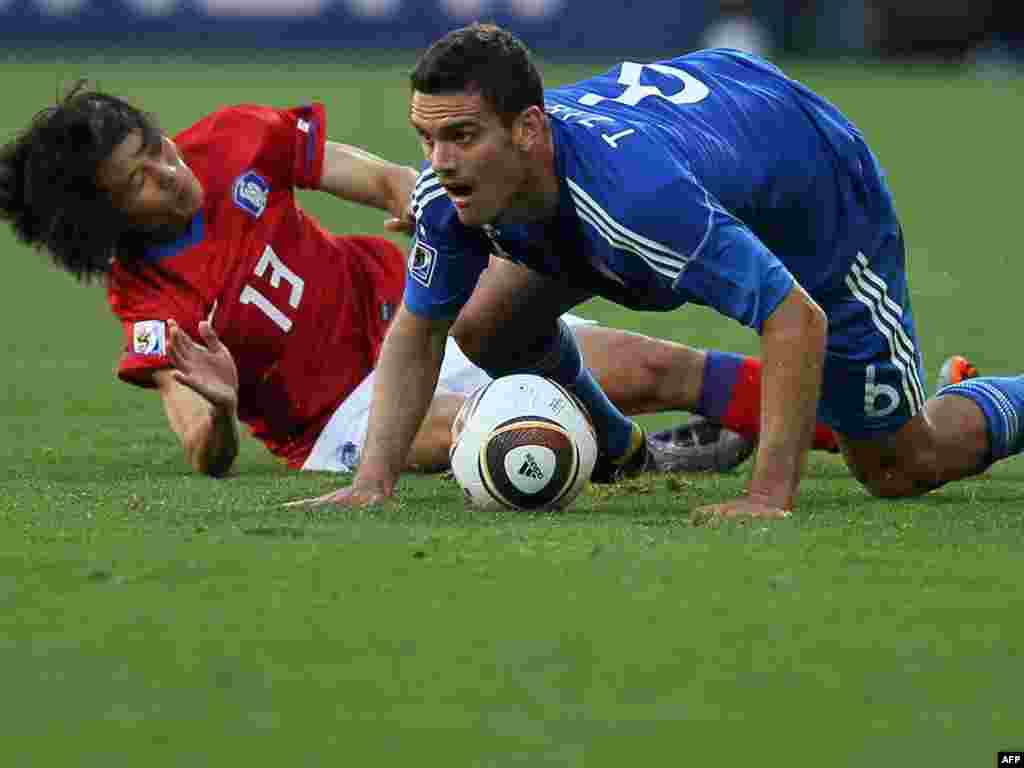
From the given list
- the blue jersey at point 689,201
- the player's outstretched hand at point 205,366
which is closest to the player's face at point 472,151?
→ the blue jersey at point 689,201

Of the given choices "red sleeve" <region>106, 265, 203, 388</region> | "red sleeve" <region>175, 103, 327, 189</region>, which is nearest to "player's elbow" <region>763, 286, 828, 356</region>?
"red sleeve" <region>106, 265, 203, 388</region>

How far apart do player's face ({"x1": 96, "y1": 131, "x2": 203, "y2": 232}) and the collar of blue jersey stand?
9 centimetres

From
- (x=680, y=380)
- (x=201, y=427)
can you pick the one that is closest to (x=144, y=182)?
(x=201, y=427)

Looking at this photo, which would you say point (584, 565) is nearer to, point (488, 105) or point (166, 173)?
point (488, 105)

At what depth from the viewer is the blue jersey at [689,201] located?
470 centimetres

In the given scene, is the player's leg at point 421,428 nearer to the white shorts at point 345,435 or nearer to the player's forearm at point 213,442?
the white shorts at point 345,435

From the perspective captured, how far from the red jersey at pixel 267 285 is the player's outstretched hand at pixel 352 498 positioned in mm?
1027

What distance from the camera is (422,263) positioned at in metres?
5.27

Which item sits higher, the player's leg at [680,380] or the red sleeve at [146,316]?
the red sleeve at [146,316]

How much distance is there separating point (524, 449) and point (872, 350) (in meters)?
1.05

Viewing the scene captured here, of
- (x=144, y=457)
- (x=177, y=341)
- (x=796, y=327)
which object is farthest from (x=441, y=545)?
(x=144, y=457)

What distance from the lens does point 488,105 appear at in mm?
4777

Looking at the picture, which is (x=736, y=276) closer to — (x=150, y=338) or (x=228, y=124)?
(x=150, y=338)

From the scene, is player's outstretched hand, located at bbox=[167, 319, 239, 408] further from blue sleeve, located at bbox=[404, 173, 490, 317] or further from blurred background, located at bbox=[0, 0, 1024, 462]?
blurred background, located at bbox=[0, 0, 1024, 462]
